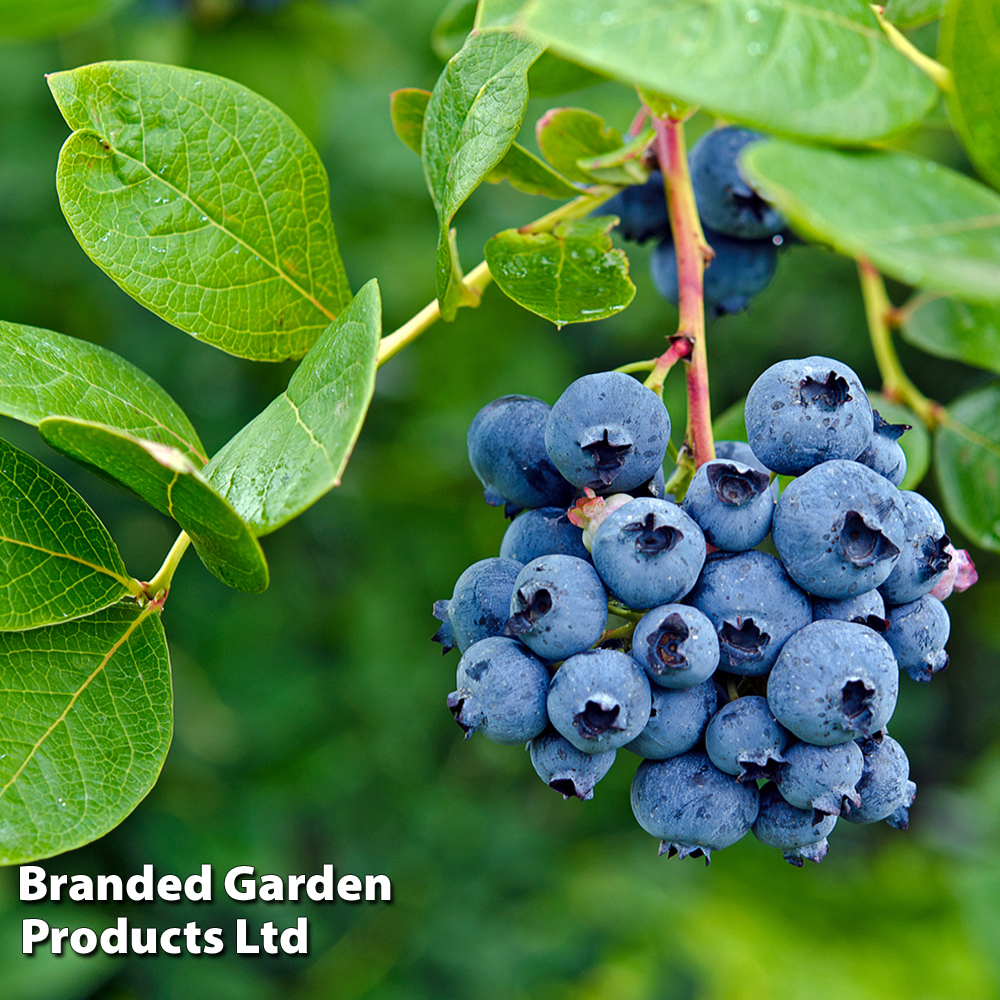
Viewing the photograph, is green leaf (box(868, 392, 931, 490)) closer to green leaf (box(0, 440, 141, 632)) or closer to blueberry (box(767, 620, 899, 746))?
blueberry (box(767, 620, 899, 746))

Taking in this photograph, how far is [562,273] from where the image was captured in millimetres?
868

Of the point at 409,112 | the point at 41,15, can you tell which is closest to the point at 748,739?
the point at 409,112

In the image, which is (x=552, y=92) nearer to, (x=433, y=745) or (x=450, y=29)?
(x=450, y=29)

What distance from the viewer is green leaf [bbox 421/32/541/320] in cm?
76

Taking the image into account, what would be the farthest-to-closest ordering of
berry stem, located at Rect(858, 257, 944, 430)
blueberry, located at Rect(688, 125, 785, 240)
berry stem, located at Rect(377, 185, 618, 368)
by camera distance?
berry stem, located at Rect(858, 257, 944, 430)
blueberry, located at Rect(688, 125, 785, 240)
berry stem, located at Rect(377, 185, 618, 368)

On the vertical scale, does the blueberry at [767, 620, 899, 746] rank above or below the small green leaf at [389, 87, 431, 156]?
below

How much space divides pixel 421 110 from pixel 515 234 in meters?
0.24

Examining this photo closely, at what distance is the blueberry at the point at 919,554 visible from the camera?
758mm

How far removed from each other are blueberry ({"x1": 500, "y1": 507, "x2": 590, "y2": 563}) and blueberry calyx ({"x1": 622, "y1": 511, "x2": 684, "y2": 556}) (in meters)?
0.09

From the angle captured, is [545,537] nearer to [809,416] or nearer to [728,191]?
[809,416]

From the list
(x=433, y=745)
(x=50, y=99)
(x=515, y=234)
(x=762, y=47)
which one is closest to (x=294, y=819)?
(x=433, y=745)

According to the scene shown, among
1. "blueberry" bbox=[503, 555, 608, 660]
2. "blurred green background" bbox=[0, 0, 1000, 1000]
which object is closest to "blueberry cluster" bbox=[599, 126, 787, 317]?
"blueberry" bbox=[503, 555, 608, 660]

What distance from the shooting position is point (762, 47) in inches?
21.1

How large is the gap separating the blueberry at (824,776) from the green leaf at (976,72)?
0.42m
